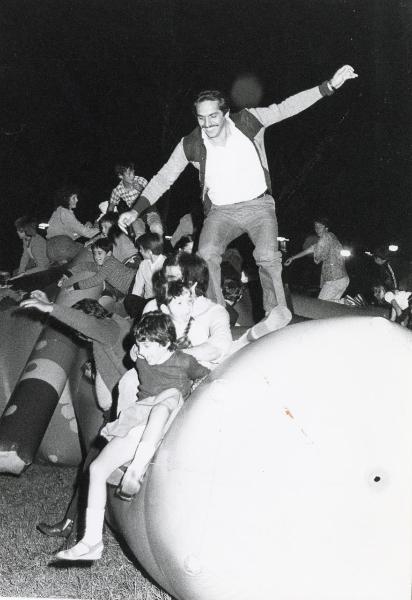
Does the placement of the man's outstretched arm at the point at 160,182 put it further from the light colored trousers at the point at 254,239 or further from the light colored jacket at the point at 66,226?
the light colored jacket at the point at 66,226

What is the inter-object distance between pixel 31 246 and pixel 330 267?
12.1 ft

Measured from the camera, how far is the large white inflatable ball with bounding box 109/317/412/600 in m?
2.41

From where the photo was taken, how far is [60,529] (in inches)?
169

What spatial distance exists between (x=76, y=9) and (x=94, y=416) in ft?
29.1

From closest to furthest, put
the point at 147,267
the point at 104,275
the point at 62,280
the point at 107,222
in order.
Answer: the point at 147,267, the point at 104,275, the point at 62,280, the point at 107,222

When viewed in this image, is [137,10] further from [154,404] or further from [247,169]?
[154,404]

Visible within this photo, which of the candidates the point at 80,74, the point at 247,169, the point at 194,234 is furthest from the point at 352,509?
the point at 80,74

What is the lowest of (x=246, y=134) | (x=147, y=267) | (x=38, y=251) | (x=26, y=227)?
(x=38, y=251)

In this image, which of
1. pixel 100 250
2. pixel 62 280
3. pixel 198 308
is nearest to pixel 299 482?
pixel 198 308

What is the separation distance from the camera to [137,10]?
A: 11.0 meters

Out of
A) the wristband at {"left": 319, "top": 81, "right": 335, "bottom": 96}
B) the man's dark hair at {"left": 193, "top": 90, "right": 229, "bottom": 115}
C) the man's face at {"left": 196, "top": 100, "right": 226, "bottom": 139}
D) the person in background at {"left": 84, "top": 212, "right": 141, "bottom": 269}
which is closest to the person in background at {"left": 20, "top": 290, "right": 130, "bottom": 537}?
the man's face at {"left": 196, "top": 100, "right": 226, "bottom": 139}

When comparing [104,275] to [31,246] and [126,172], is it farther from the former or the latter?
[31,246]

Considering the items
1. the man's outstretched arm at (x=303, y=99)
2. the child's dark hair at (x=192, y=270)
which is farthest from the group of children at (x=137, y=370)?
the man's outstretched arm at (x=303, y=99)

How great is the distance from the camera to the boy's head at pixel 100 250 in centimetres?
591
